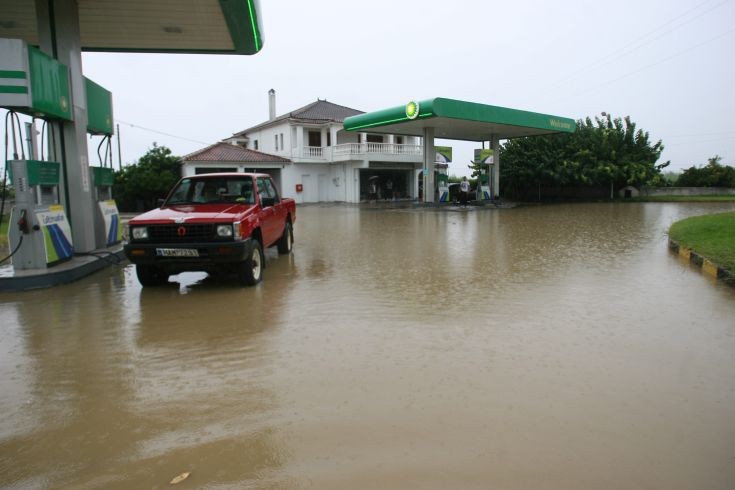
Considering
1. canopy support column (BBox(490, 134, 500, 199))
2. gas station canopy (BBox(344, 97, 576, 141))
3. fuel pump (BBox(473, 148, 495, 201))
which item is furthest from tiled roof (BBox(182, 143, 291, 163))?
canopy support column (BBox(490, 134, 500, 199))

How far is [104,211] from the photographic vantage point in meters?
11.2

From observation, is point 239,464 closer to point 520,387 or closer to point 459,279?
point 520,387

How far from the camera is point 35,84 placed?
8328 millimetres

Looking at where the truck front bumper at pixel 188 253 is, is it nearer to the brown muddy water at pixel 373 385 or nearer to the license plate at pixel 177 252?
the license plate at pixel 177 252

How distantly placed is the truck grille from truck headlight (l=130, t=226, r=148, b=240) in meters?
0.06

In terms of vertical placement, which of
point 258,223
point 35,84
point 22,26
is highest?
point 22,26

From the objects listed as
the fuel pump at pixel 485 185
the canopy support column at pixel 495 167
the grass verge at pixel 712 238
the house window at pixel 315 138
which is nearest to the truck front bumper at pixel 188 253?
the grass verge at pixel 712 238

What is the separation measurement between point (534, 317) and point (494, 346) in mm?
1246

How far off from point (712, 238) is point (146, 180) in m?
28.2

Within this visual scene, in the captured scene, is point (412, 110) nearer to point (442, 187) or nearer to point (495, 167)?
point (442, 187)

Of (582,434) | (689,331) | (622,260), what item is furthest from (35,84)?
(622,260)

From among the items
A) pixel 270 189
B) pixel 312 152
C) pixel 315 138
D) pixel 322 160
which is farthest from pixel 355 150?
pixel 270 189

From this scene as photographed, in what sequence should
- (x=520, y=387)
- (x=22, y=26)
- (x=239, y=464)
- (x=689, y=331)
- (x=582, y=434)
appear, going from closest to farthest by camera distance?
(x=239, y=464) → (x=582, y=434) → (x=520, y=387) → (x=689, y=331) → (x=22, y=26)

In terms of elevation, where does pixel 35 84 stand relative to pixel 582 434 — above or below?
above
